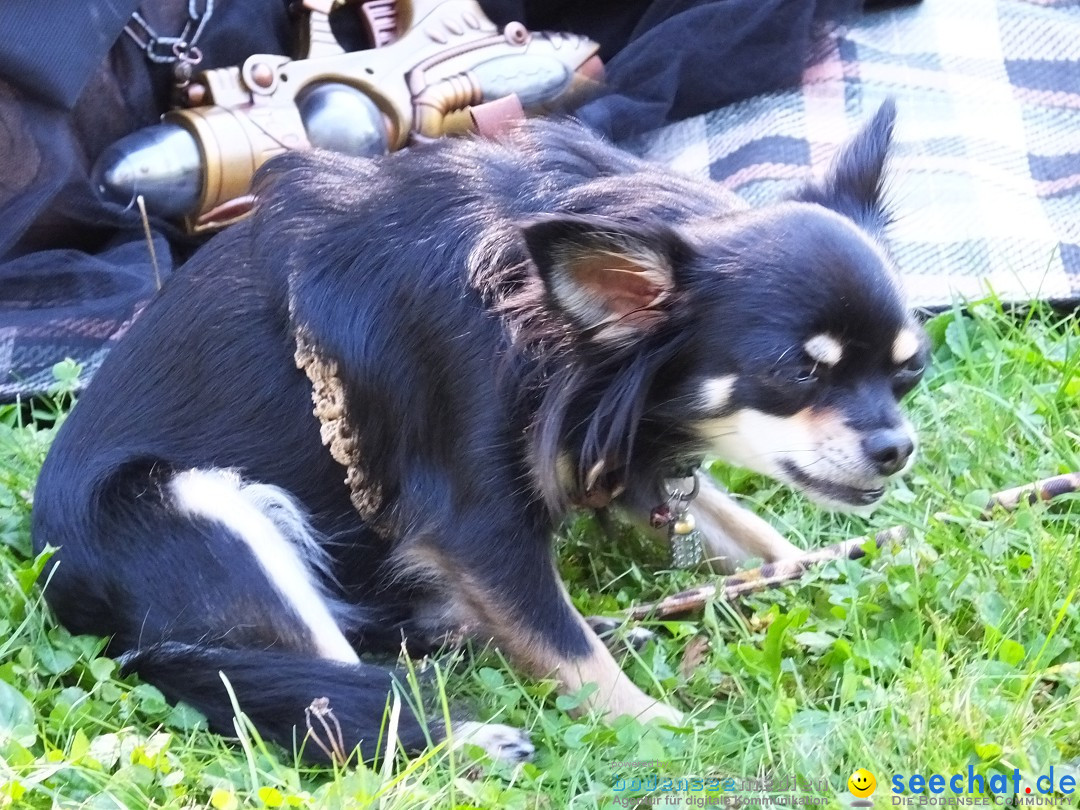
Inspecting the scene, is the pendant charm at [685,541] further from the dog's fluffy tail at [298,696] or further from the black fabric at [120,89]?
the black fabric at [120,89]

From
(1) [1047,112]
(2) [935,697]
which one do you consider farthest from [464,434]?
(1) [1047,112]

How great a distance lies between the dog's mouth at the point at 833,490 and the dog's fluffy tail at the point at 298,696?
79cm

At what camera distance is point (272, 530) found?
2.22 metres

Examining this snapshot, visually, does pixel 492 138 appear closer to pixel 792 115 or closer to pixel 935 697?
pixel 935 697

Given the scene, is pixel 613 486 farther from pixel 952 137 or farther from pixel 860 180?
pixel 952 137

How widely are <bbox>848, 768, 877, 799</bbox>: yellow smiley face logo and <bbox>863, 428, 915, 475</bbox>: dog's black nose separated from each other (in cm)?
55

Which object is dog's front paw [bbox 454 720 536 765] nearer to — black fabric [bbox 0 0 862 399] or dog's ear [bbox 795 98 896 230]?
dog's ear [bbox 795 98 896 230]

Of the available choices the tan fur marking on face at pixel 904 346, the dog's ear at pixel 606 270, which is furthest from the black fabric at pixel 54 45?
the tan fur marking on face at pixel 904 346

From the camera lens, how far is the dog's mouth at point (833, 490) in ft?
7.00

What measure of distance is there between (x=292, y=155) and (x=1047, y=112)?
267 centimetres

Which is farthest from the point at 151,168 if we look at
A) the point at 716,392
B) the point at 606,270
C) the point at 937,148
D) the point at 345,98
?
the point at 937,148

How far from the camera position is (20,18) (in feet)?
9.84

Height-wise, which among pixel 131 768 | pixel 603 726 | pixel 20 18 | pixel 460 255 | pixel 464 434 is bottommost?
pixel 603 726

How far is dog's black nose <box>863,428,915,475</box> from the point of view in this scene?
204 cm
